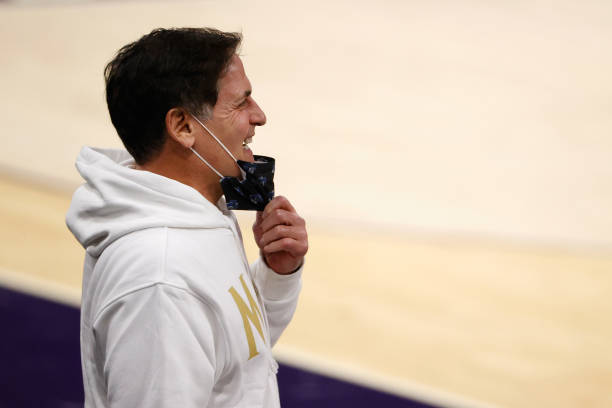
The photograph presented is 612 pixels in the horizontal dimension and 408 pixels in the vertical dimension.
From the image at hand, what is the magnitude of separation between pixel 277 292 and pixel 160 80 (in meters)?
0.55

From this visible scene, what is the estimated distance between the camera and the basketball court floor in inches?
114

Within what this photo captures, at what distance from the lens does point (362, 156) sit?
4.45 m

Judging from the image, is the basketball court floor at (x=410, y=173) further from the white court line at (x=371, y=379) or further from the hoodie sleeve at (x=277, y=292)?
the hoodie sleeve at (x=277, y=292)

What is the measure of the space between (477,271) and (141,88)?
8.52 feet

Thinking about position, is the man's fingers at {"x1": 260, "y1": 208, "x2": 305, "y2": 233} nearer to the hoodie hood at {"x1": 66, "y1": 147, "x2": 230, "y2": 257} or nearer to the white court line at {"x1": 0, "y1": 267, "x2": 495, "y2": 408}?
the hoodie hood at {"x1": 66, "y1": 147, "x2": 230, "y2": 257}

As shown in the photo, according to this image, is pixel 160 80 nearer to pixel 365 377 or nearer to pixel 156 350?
pixel 156 350

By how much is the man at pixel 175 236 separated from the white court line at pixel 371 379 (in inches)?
53.7

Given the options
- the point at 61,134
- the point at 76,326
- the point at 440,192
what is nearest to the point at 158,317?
the point at 76,326

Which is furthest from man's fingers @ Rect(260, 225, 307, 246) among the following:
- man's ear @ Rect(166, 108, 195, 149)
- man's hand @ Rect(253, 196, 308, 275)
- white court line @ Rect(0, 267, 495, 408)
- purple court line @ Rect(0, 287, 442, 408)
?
white court line @ Rect(0, 267, 495, 408)

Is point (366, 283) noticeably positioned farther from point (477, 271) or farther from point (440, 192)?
point (440, 192)

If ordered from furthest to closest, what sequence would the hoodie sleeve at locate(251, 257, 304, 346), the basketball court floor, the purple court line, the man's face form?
the basketball court floor < the purple court line < the hoodie sleeve at locate(251, 257, 304, 346) < the man's face

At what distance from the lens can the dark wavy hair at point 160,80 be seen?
118cm

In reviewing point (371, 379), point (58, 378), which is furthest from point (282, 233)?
point (58, 378)

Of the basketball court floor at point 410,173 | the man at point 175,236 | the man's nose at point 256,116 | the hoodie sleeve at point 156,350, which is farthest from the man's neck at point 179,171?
the basketball court floor at point 410,173
